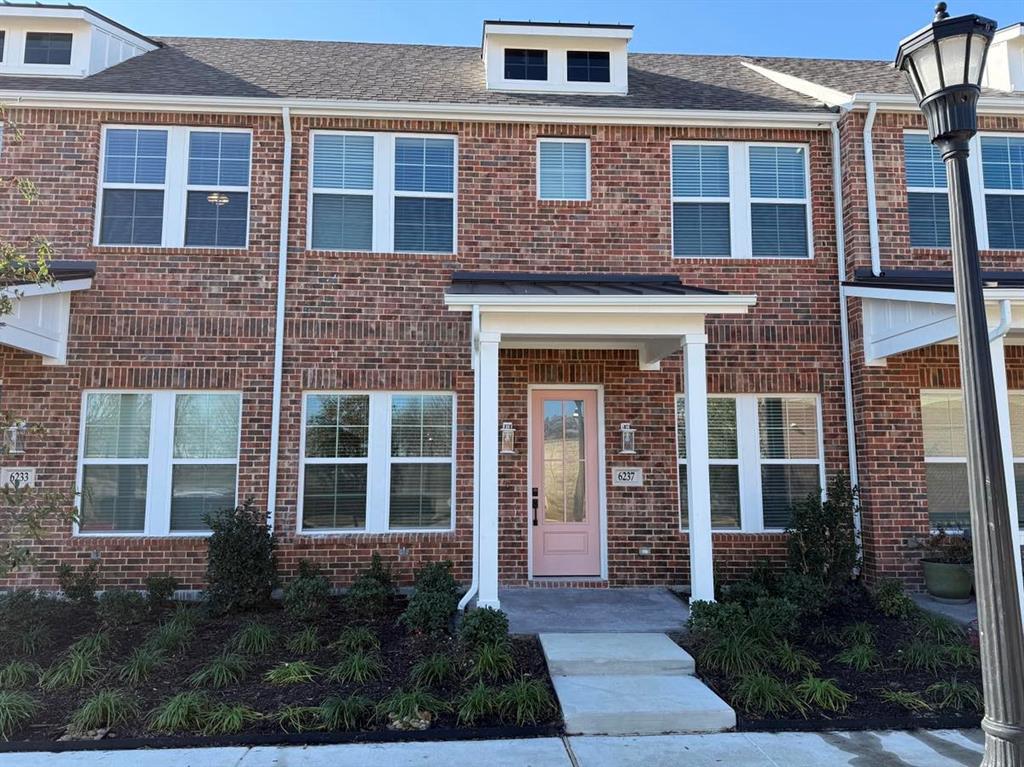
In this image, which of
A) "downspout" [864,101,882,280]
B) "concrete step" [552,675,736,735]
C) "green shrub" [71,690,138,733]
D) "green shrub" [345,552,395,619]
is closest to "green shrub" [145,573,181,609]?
"green shrub" [345,552,395,619]

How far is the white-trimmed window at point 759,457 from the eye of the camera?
8828 millimetres

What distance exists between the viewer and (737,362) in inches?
351

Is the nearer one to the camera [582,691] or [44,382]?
[582,691]

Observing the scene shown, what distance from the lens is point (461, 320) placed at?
28.8 ft

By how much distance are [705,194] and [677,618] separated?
5.52 meters

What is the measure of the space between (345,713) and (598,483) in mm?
4666

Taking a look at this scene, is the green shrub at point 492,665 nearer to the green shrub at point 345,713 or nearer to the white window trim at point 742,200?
the green shrub at point 345,713

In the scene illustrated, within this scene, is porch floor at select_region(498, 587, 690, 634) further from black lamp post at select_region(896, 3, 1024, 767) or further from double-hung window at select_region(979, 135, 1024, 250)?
double-hung window at select_region(979, 135, 1024, 250)

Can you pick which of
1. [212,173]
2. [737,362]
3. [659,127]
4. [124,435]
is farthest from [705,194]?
[124,435]

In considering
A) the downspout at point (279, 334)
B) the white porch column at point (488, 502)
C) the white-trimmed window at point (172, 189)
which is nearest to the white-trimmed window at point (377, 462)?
the downspout at point (279, 334)

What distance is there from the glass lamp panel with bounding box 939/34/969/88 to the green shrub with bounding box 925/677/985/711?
447 cm

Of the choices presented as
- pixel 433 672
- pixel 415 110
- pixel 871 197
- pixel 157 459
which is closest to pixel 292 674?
pixel 433 672

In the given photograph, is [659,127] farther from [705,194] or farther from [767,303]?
[767,303]

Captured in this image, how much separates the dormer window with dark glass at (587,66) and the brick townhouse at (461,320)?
137 cm
